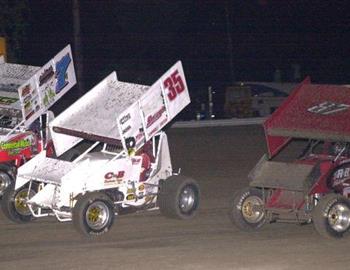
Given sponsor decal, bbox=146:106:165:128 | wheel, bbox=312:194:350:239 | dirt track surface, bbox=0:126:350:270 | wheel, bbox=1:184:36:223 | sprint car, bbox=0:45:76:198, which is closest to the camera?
dirt track surface, bbox=0:126:350:270

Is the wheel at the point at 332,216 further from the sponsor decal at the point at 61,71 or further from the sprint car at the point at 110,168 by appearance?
the sponsor decal at the point at 61,71

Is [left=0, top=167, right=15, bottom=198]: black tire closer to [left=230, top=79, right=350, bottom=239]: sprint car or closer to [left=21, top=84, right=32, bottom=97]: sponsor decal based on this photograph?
[left=21, top=84, right=32, bottom=97]: sponsor decal

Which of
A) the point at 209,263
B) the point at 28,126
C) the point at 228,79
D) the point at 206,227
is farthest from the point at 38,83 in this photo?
the point at 228,79

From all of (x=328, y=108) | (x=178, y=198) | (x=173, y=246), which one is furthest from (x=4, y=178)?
(x=328, y=108)

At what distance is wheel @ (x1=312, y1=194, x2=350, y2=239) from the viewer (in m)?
11.6

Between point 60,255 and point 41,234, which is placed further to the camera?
point 41,234

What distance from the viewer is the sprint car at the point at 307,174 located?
11.8 metres

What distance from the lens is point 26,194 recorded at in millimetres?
13555

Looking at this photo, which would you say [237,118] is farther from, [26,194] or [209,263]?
[209,263]

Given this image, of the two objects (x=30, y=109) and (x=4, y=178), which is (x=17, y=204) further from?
(x=30, y=109)

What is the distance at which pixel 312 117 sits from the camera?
12180mm

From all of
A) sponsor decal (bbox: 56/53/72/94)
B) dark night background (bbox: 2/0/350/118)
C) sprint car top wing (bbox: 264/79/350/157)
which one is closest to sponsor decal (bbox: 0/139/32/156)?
sponsor decal (bbox: 56/53/72/94)

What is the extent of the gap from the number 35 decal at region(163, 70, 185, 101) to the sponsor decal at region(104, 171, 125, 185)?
126cm

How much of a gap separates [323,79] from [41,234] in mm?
32425
